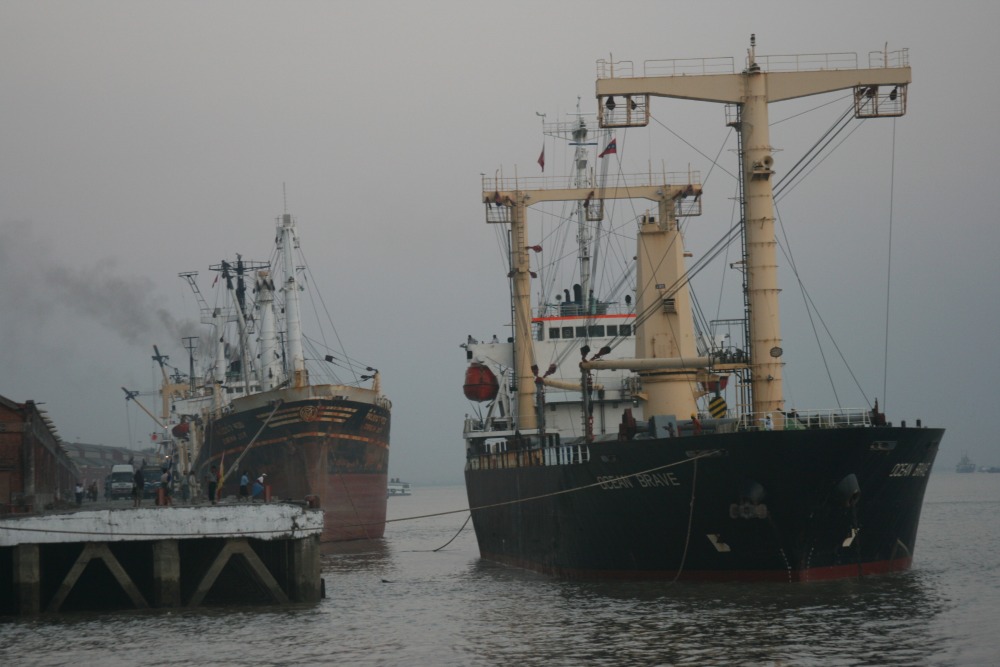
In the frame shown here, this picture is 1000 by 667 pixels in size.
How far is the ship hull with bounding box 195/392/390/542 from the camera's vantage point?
2104 inches

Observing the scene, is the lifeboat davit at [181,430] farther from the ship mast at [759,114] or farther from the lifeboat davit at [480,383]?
the ship mast at [759,114]

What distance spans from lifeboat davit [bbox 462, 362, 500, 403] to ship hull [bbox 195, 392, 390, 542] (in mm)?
7596

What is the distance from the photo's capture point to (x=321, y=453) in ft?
176

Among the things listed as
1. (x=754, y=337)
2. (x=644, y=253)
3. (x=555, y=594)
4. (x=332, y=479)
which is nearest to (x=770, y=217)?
(x=754, y=337)

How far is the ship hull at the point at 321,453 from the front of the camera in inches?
2104

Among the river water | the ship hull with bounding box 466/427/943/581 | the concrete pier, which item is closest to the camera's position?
the river water

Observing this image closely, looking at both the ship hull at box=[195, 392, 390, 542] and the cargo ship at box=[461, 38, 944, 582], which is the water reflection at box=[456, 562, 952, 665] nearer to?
the cargo ship at box=[461, 38, 944, 582]

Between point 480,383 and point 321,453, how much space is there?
28.3ft

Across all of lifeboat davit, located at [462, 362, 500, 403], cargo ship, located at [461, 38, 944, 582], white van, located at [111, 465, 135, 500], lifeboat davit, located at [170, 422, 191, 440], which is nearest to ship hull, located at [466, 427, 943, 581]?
cargo ship, located at [461, 38, 944, 582]

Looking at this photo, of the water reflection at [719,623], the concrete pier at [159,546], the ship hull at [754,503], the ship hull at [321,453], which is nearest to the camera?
the water reflection at [719,623]

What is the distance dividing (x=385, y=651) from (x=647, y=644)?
486 cm

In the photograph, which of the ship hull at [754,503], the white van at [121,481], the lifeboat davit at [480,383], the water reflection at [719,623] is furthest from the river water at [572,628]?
the white van at [121,481]

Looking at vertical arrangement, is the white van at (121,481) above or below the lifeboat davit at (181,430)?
below

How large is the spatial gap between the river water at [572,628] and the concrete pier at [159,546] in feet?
1.97
